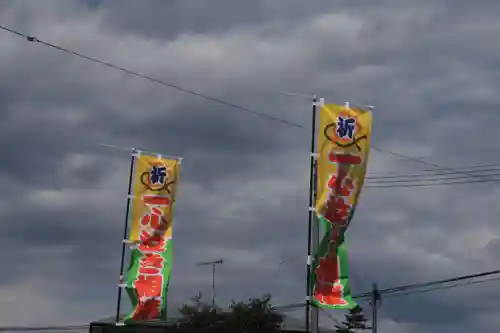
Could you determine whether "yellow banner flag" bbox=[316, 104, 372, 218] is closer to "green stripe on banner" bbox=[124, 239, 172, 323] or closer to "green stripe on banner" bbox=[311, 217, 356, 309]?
"green stripe on banner" bbox=[311, 217, 356, 309]

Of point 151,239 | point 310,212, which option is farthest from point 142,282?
point 310,212

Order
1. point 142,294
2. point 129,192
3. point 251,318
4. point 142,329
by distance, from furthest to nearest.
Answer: point 142,329 → point 251,318 → point 129,192 → point 142,294

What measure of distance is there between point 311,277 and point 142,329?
1139 inches

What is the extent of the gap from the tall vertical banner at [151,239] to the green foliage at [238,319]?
580 centimetres

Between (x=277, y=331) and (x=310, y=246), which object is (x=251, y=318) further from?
(x=310, y=246)

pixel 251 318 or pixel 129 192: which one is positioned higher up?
pixel 129 192

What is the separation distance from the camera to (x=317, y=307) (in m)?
25.4

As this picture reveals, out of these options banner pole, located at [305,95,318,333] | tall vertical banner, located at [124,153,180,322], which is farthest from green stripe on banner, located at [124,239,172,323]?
banner pole, located at [305,95,318,333]

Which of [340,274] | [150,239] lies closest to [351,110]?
[340,274]

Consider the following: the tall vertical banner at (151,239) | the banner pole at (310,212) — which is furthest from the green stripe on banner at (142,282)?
the banner pole at (310,212)

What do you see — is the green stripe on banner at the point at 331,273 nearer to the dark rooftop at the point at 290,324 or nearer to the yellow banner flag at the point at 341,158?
the yellow banner flag at the point at 341,158

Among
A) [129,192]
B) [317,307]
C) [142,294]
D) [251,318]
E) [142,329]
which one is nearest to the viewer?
[317,307]

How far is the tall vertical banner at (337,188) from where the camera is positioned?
25531 millimetres

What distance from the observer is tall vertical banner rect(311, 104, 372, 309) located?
2553 cm
